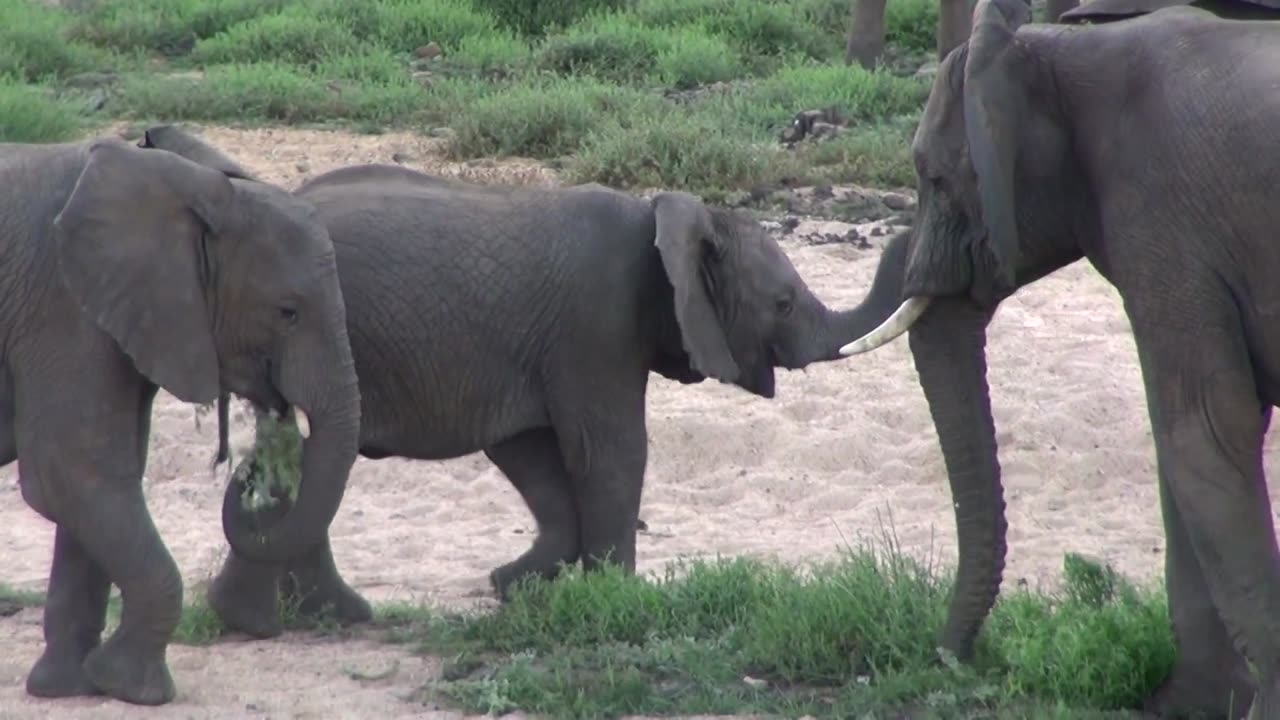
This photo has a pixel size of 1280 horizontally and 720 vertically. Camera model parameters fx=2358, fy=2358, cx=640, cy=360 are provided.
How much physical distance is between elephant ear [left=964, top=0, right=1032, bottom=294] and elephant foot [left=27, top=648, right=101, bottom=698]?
7.42 feet

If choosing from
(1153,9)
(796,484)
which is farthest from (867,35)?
(1153,9)

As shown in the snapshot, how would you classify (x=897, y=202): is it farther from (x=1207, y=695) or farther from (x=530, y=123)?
(x=1207, y=695)

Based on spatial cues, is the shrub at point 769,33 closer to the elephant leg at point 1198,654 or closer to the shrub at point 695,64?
the shrub at point 695,64

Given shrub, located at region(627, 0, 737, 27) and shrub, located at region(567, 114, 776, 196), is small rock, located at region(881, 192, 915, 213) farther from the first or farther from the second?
shrub, located at region(627, 0, 737, 27)

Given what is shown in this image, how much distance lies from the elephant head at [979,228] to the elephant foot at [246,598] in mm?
1730

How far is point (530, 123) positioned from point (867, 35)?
299 centimetres

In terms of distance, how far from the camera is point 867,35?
1394 centimetres

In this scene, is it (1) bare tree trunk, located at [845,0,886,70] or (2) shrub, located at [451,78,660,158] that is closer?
(2) shrub, located at [451,78,660,158]

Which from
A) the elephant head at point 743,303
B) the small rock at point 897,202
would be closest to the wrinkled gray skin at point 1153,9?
the elephant head at point 743,303

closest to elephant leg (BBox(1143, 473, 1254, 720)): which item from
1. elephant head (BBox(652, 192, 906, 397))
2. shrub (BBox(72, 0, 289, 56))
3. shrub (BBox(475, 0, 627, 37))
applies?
elephant head (BBox(652, 192, 906, 397))

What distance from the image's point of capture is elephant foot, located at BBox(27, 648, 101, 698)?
5332mm

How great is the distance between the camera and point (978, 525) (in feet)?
16.5

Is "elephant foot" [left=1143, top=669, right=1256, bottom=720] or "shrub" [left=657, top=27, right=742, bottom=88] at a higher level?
"shrub" [left=657, top=27, right=742, bottom=88]

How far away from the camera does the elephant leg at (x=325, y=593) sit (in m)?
6.15
